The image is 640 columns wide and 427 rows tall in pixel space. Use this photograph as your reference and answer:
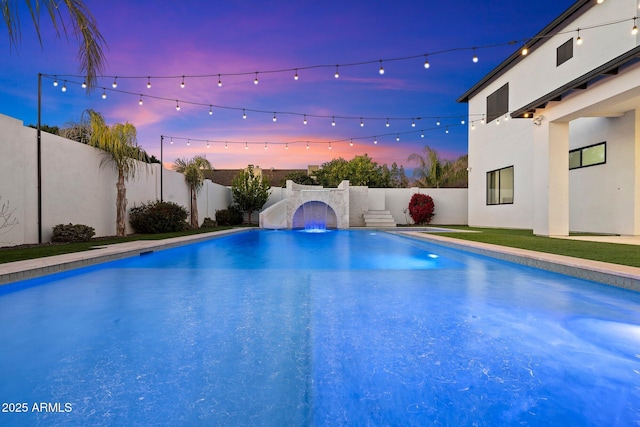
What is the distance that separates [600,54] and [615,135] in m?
2.42

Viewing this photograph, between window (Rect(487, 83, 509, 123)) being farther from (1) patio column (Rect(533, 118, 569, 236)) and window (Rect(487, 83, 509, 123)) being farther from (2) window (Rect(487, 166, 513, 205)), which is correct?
(1) patio column (Rect(533, 118, 569, 236))

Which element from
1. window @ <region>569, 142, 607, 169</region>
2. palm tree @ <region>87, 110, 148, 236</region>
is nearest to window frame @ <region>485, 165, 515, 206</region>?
window @ <region>569, 142, 607, 169</region>

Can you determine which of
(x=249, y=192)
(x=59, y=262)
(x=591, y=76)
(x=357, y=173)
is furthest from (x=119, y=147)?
(x=357, y=173)

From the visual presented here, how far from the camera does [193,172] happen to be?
16.7 m

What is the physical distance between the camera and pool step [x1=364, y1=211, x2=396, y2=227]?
18562mm

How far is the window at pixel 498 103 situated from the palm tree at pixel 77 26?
50.2 feet

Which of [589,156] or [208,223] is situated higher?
[589,156]

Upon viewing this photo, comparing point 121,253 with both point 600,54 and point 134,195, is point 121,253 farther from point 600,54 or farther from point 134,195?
point 600,54

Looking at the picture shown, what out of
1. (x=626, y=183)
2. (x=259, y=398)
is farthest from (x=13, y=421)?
(x=626, y=183)

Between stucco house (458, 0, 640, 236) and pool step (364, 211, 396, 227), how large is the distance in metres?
6.34

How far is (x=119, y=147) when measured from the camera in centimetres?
1091

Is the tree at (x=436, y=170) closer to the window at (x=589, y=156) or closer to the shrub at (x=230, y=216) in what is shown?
the window at (x=589, y=156)

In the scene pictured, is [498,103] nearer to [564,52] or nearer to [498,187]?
[498,187]

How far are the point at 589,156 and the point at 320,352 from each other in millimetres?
12228
